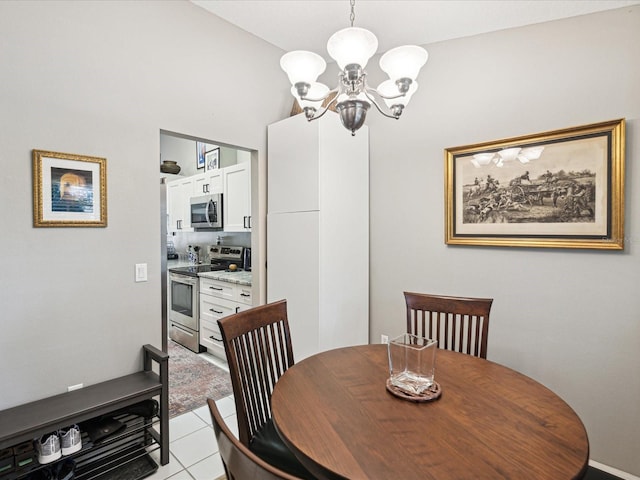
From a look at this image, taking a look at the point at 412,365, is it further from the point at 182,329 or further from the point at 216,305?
the point at 182,329

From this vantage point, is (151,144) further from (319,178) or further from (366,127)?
(366,127)

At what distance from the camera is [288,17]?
2.38m

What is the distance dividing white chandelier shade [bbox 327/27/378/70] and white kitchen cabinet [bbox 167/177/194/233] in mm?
3530

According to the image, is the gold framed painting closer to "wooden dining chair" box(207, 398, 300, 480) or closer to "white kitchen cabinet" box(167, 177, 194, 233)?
"wooden dining chair" box(207, 398, 300, 480)

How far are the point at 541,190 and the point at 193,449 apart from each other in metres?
2.81

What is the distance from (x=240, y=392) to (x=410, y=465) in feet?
2.64

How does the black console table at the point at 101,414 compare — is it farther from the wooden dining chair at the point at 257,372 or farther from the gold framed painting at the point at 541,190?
the gold framed painting at the point at 541,190

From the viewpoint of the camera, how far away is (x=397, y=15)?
7.36 ft

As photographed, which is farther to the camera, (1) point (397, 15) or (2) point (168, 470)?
(1) point (397, 15)

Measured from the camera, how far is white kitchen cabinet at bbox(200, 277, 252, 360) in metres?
3.21

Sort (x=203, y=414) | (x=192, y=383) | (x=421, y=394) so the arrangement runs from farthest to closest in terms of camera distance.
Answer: (x=192, y=383) < (x=203, y=414) < (x=421, y=394)

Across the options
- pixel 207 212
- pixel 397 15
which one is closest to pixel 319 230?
pixel 397 15

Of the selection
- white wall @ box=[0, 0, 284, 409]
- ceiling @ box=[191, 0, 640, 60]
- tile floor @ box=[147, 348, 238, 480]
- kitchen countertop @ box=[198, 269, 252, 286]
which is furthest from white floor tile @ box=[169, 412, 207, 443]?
ceiling @ box=[191, 0, 640, 60]

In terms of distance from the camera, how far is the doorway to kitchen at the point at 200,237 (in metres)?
3.13
